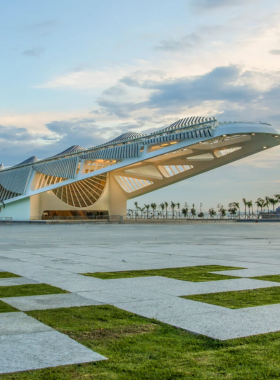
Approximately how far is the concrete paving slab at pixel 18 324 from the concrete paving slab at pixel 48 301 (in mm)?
362

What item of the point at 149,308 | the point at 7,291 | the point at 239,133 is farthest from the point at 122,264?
the point at 239,133

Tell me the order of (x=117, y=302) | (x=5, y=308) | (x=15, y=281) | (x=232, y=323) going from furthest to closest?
1. (x=15, y=281)
2. (x=117, y=302)
3. (x=5, y=308)
4. (x=232, y=323)

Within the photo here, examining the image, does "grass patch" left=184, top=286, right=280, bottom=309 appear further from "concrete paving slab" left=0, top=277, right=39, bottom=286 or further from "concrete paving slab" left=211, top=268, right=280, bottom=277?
"concrete paving slab" left=0, top=277, right=39, bottom=286

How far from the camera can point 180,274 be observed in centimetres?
820

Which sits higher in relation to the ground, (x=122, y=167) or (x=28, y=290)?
(x=122, y=167)

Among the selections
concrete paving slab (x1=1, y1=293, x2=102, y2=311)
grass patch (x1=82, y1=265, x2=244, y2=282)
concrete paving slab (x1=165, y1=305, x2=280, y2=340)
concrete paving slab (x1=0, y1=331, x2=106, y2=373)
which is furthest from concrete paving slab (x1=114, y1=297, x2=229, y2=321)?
grass patch (x1=82, y1=265, x2=244, y2=282)

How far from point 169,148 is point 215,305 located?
52205 millimetres

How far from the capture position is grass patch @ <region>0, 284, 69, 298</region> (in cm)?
623

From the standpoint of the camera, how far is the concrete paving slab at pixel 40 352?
3.34 metres

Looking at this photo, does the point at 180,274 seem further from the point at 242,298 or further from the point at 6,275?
the point at 6,275

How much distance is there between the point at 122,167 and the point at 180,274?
55.5 m

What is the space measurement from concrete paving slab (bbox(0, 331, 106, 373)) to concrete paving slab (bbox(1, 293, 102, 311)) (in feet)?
4.24

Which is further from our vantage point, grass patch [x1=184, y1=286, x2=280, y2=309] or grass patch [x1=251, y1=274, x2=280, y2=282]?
grass patch [x1=251, y1=274, x2=280, y2=282]

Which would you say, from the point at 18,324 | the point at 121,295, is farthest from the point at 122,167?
the point at 18,324
